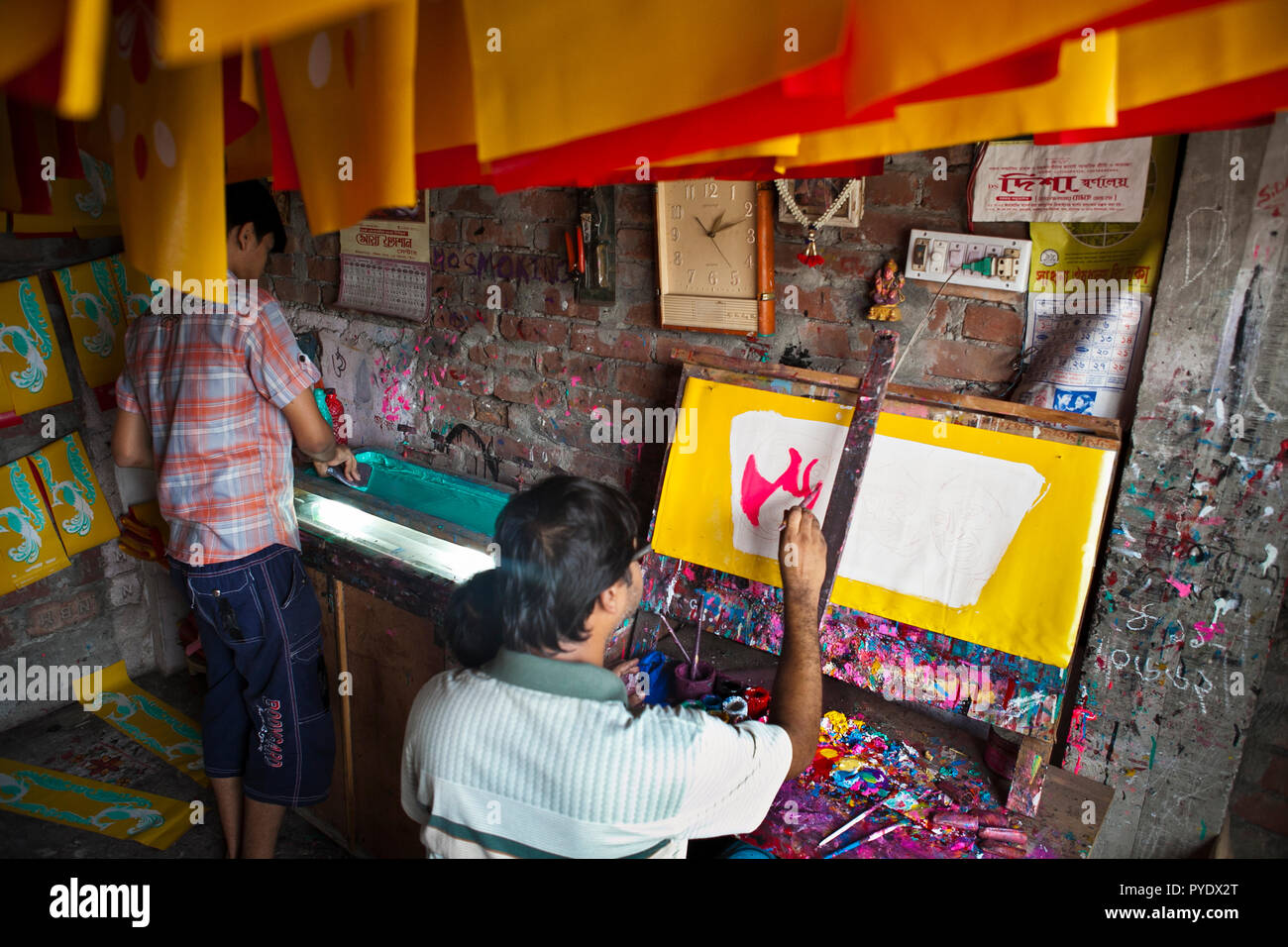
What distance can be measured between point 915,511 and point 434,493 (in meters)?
1.70

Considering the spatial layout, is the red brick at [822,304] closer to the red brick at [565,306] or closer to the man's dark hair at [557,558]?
the red brick at [565,306]

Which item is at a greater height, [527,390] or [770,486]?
[527,390]

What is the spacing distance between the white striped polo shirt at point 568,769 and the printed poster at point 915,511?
25.2 inches

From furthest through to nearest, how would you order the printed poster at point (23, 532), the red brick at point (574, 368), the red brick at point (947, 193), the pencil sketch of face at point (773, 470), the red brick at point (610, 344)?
the printed poster at point (23, 532) < the red brick at point (574, 368) < the red brick at point (610, 344) < the pencil sketch of face at point (773, 470) < the red brick at point (947, 193)

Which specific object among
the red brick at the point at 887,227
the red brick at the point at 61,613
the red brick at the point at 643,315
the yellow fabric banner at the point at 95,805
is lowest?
the yellow fabric banner at the point at 95,805

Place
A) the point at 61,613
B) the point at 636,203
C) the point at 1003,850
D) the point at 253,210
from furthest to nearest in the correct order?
1. the point at 61,613
2. the point at 253,210
3. the point at 636,203
4. the point at 1003,850

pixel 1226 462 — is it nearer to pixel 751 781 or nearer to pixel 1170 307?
pixel 1170 307

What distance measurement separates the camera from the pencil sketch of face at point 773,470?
1852 mm

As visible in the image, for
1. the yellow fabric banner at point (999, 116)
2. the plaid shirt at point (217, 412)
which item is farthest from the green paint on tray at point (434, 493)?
the yellow fabric banner at point (999, 116)

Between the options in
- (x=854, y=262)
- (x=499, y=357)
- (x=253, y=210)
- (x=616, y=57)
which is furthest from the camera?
(x=499, y=357)

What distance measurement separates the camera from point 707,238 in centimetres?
206

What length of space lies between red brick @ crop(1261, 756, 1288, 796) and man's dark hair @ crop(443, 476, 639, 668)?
147 cm

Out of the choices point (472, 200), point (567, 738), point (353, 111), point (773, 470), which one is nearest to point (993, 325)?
point (773, 470)

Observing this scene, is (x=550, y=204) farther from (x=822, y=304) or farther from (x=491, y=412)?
(x=822, y=304)
